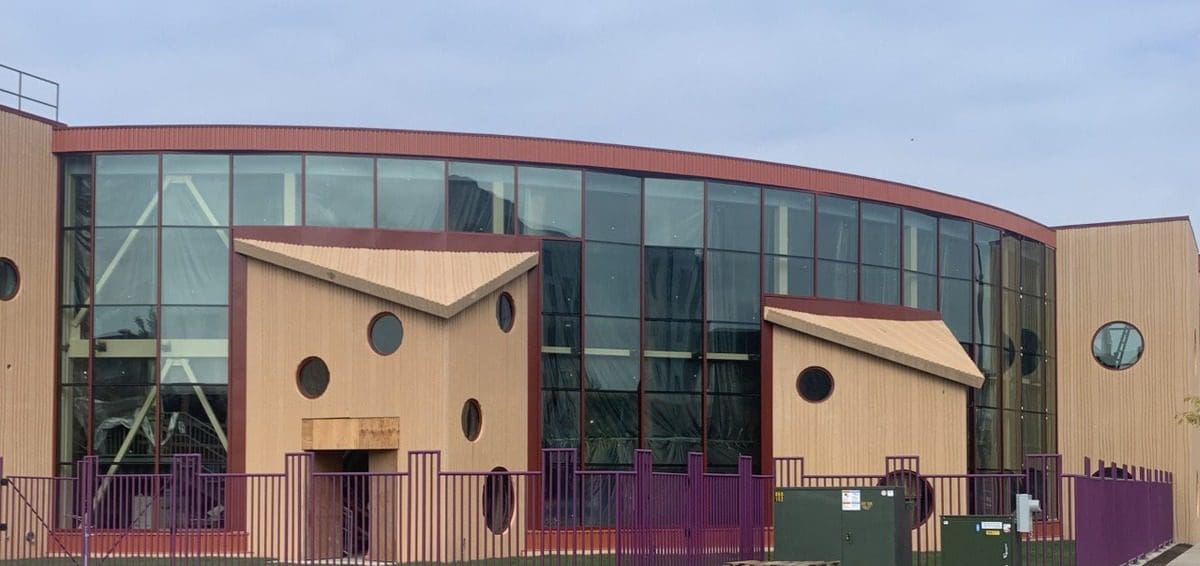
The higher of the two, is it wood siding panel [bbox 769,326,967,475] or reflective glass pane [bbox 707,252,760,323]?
reflective glass pane [bbox 707,252,760,323]

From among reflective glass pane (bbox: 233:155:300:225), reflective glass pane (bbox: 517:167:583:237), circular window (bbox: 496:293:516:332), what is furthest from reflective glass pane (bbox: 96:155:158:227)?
reflective glass pane (bbox: 517:167:583:237)

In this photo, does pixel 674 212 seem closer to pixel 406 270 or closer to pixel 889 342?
pixel 889 342

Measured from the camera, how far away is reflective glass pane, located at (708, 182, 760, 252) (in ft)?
120

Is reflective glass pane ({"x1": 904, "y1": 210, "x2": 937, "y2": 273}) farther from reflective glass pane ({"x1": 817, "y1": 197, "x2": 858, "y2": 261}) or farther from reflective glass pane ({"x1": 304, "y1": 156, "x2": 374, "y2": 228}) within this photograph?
reflective glass pane ({"x1": 304, "y1": 156, "x2": 374, "y2": 228})

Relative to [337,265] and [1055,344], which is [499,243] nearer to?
[337,265]

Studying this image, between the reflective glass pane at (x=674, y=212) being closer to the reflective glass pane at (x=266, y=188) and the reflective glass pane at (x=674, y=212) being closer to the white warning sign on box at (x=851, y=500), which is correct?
the reflective glass pane at (x=266, y=188)

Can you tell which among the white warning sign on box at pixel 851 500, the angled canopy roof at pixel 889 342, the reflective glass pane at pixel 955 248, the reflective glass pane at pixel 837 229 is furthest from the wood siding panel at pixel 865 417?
the white warning sign on box at pixel 851 500

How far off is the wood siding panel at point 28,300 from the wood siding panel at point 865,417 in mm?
15309

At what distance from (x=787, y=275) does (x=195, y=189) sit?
521 inches

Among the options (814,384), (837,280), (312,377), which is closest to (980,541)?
(814,384)

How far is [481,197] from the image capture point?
112 feet

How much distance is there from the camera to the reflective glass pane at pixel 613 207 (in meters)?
35.2

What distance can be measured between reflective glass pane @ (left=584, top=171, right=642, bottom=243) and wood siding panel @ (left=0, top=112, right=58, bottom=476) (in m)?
10.9

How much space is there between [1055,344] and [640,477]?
24.0 metres
